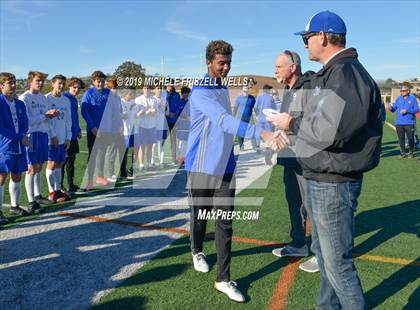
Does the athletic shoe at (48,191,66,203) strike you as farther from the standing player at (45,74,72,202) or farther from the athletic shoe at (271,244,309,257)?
the athletic shoe at (271,244,309,257)

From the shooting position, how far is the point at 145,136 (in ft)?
34.1

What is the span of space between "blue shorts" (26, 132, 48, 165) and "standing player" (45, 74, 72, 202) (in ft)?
1.14

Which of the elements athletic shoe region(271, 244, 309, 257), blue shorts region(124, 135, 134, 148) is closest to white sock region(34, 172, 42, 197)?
blue shorts region(124, 135, 134, 148)

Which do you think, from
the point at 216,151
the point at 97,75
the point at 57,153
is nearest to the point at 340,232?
the point at 216,151

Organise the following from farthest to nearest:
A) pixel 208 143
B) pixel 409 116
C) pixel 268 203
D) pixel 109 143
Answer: pixel 409 116 < pixel 109 143 < pixel 268 203 < pixel 208 143

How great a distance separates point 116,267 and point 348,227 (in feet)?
9.03

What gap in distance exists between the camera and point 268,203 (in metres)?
6.89

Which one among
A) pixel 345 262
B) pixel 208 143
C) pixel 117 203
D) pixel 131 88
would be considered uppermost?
pixel 131 88

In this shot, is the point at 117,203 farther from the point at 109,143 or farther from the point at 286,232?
the point at 286,232

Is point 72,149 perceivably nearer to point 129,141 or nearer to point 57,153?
point 57,153

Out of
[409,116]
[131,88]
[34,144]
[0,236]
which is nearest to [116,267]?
[0,236]

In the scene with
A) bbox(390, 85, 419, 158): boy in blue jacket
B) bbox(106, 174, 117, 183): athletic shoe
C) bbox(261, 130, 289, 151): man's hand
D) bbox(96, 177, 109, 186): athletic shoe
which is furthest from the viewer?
bbox(390, 85, 419, 158): boy in blue jacket

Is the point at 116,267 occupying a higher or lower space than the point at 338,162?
lower

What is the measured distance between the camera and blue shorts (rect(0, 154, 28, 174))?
5656mm
